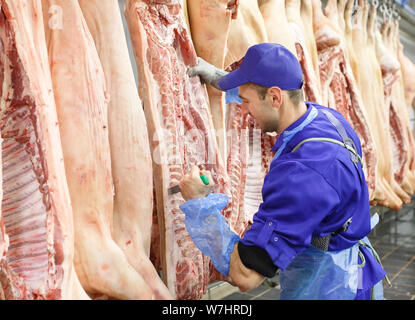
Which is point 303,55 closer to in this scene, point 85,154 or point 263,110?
point 263,110

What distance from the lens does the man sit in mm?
1619

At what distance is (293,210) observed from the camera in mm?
1601

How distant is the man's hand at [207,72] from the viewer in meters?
2.29

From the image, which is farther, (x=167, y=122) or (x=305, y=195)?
(x=167, y=122)

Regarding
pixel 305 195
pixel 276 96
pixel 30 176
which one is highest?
pixel 276 96

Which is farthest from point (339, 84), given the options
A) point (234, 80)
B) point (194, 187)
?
point (194, 187)

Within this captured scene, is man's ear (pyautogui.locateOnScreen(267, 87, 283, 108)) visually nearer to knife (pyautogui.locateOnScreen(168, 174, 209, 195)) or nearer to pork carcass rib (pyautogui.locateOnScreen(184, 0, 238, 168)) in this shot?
knife (pyautogui.locateOnScreen(168, 174, 209, 195))

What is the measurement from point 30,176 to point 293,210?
83 centimetres

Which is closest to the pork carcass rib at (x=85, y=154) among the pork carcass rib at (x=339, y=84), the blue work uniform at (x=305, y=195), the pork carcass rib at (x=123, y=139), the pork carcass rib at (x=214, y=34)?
the pork carcass rib at (x=123, y=139)

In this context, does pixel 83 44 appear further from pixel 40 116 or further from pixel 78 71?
pixel 40 116
